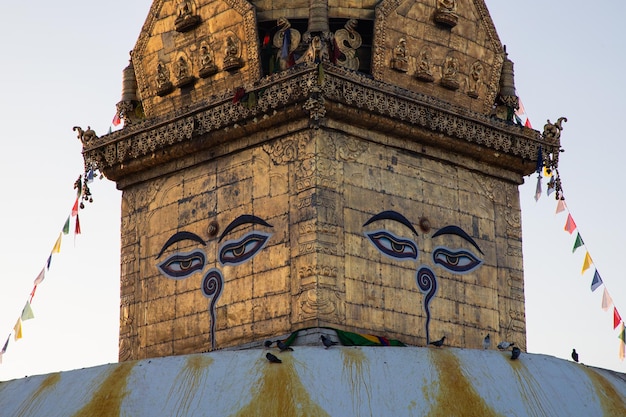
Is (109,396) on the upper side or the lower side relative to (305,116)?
lower

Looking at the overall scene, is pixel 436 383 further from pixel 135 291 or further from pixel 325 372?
pixel 135 291

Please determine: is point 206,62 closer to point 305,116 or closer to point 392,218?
point 305,116

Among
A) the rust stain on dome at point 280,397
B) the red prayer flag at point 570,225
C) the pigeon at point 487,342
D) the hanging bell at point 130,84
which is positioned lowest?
the rust stain on dome at point 280,397

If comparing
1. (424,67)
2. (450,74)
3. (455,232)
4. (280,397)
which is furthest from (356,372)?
(450,74)

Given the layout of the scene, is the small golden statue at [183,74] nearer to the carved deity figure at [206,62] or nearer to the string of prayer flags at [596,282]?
the carved deity figure at [206,62]

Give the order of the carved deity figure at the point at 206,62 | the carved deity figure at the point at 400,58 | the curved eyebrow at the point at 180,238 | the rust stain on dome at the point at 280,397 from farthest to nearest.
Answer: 1. the carved deity figure at the point at 206,62
2. the carved deity figure at the point at 400,58
3. the curved eyebrow at the point at 180,238
4. the rust stain on dome at the point at 280,397

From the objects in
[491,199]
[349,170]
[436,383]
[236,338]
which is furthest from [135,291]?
[436,383]

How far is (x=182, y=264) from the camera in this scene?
119 ft

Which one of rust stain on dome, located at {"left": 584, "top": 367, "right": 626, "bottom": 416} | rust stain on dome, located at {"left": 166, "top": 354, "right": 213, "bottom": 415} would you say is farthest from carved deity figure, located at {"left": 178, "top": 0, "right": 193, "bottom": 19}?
rust stain on dome, located at {"left": 584, "top": 367, "right": 626, "bottom": 416}

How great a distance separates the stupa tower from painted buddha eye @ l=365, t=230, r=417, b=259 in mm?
44

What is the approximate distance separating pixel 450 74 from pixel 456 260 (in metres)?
4.43

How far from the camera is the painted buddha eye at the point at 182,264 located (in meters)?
35.8

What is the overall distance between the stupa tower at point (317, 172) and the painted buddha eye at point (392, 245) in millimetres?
44

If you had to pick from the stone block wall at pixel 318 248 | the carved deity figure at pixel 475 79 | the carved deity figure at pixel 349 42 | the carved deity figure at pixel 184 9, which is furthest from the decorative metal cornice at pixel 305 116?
the carved deity figure at pixel 184 9
